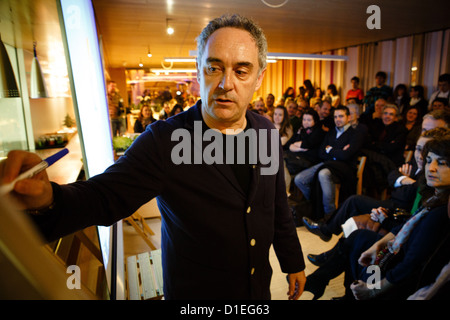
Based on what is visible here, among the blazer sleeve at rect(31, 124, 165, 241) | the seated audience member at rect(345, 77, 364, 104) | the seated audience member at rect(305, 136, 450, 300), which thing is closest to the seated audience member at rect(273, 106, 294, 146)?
the seated audience member at rect(305, 136, 450, 300)

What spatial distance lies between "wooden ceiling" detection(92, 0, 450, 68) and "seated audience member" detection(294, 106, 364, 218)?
2.07m

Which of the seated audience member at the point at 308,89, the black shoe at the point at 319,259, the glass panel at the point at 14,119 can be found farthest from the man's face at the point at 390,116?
the seated audience member at the point at 308,89

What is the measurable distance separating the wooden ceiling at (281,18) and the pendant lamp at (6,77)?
115 inches

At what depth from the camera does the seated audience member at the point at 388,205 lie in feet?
7.22

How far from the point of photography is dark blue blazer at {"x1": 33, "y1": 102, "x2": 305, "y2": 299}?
0.80 metres

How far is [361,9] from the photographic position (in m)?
4.50

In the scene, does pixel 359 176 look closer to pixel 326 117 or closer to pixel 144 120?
pixel 326 117

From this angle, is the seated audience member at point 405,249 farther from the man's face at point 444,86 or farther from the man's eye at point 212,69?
the man's face at point 444,86

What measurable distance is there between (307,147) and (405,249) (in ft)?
8.53

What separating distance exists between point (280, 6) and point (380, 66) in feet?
16.7

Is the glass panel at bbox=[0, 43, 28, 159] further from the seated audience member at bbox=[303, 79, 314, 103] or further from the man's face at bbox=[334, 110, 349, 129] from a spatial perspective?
the seated audience member at bbox=[303, 79, 314, 103]

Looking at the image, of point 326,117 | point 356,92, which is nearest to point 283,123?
point 326,117
